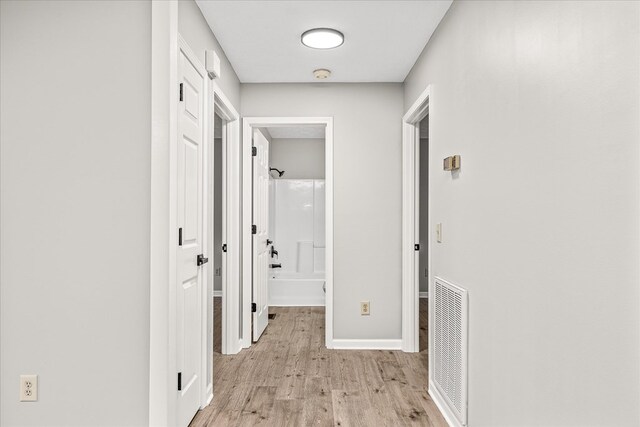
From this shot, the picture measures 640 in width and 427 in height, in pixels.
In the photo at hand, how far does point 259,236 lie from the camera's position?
162 inches

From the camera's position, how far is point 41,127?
6.70 ft

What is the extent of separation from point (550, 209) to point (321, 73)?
2.56m

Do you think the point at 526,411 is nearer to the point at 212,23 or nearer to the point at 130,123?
the point at 130,123

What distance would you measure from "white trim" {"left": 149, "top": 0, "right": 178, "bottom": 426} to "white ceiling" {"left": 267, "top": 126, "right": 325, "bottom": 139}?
3686mm

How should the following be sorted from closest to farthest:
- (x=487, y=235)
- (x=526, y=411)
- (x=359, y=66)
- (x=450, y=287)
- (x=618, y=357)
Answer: (x=618, y=357), (x=526, y=411), (x=487, y=235), (x=450, y=287), (x=359, y=66)

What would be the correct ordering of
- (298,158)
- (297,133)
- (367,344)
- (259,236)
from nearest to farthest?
(367,344) → (259,236) → (297,133) → (298,158)

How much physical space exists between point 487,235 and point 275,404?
5.44ft

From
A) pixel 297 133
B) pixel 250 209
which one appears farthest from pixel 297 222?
pixel 250 209

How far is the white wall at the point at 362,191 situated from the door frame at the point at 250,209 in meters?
0.06

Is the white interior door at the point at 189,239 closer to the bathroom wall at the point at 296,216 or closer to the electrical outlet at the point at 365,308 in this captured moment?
the electrical outlet at the point at 365,308

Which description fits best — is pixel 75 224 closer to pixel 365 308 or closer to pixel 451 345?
pixel 451 345

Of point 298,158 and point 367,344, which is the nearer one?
point 367,344

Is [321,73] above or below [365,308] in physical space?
above

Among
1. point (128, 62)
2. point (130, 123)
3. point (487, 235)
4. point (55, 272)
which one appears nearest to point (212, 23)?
point (128, 62)
